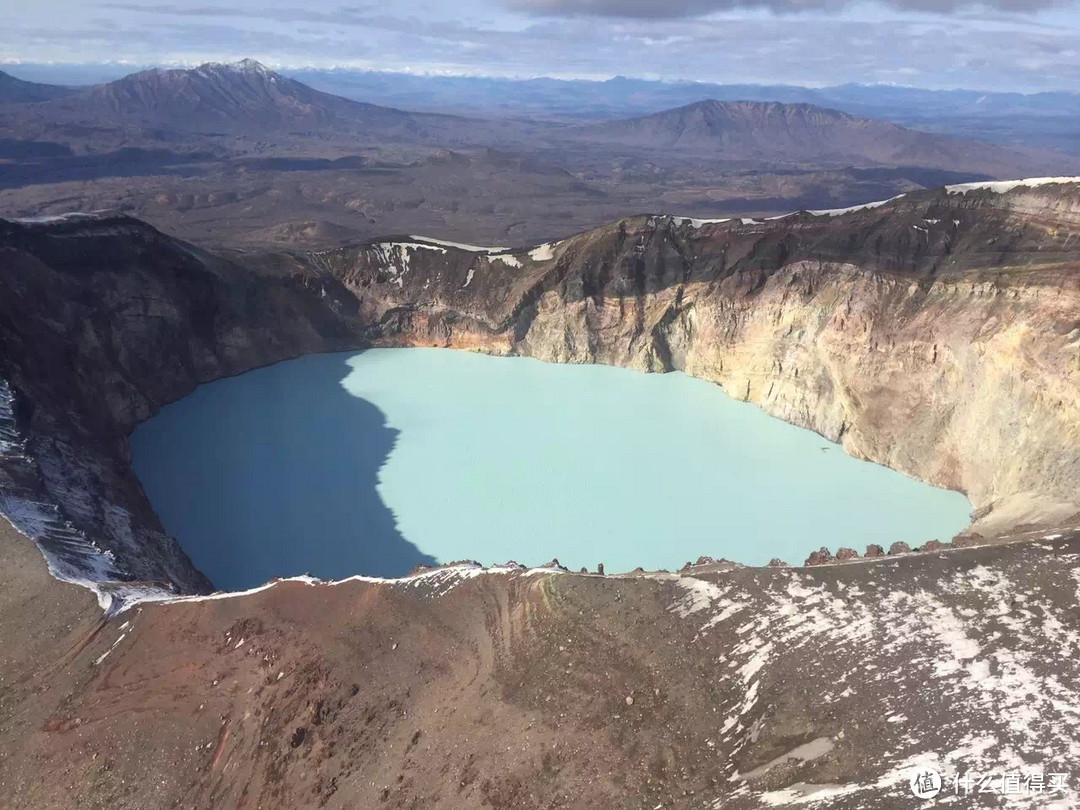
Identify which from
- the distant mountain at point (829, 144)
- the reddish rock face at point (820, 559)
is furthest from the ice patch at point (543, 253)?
the distant mountain at point (829, 144)

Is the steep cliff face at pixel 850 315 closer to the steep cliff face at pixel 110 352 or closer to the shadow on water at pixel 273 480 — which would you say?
the steep cliff face at pixel 110 352

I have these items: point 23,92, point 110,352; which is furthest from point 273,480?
point 23,92

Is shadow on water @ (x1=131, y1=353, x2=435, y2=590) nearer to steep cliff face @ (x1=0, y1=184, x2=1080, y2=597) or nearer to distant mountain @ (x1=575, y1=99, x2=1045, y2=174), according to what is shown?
steep cliff face @ (x1=0, y1=184, x2=1080, y2=597)

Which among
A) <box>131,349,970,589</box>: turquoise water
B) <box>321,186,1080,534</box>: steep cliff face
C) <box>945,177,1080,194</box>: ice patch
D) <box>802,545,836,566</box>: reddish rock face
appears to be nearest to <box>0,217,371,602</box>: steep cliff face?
<box>131,349,970,589</box>: turquoise water

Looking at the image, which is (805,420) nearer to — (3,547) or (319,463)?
(319,463)

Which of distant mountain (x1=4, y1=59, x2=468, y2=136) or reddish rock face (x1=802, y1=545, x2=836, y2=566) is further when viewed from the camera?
distant mountain (x1=4, y1=59, x2=468, y2=136)

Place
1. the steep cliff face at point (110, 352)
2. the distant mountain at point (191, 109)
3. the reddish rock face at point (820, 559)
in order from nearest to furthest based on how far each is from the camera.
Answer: the reddish rock face at point (820, 559), the steep cliff face at point (110, 352), the distant mountain at point (191, 109)
